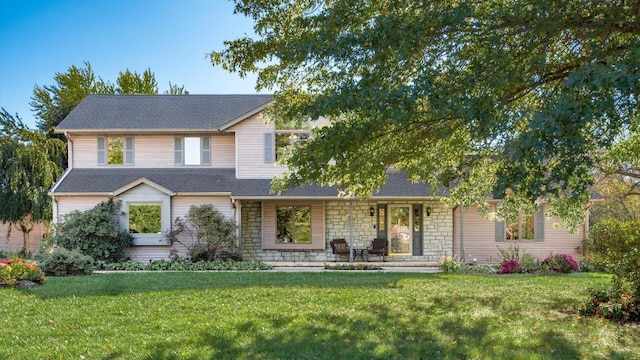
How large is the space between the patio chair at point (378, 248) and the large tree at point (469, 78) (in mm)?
9720

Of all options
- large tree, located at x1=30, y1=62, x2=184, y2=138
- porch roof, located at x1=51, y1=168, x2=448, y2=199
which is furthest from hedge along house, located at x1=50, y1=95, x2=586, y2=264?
large tree, located at x1=30, y1=62, x2=184, y2=138

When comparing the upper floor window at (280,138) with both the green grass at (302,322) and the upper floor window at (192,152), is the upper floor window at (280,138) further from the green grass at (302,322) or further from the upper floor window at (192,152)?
the green grass at (302,322)

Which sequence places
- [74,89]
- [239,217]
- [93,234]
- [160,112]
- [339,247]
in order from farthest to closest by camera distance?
[74,89], [160,112], [339,247], [239,217], [93,234]

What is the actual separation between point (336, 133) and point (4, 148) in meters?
22.4

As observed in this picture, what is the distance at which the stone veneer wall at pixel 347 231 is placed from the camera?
18.9m

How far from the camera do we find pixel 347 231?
62.6ft

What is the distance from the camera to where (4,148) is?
76.4 ft

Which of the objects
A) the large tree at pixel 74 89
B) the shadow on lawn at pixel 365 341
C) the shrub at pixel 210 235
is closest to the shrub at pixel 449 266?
the shrub at pixel 210 235

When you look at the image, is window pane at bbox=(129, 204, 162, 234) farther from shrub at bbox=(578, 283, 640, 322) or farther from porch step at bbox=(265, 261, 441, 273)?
shrub at bbox=(578, 283, 640, 322)

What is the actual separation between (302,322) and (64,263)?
1007 cm

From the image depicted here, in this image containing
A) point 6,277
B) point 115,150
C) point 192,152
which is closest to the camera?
point 6,277

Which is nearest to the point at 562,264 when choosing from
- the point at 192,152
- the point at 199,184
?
the point at 199,184

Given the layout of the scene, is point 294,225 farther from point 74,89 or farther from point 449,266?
point 74,89

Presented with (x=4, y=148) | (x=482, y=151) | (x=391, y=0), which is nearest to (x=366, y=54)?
(x=391, y=0)
